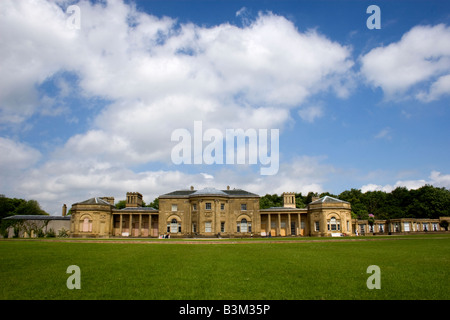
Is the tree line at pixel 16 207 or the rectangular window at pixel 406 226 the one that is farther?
the tree line at pixel 16 207

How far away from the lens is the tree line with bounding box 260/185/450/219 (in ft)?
252

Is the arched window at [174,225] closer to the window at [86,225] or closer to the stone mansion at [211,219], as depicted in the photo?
the stone mansion at [211,219]

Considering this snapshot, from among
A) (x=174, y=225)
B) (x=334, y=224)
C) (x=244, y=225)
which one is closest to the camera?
(x=334, y=224)

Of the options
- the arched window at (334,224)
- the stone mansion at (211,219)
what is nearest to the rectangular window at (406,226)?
the stone mansion at (211,219)

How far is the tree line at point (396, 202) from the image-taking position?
252ft

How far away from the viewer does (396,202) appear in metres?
87.6

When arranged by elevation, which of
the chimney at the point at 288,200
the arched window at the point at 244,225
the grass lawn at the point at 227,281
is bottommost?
the grass lawn at the point at 227,281

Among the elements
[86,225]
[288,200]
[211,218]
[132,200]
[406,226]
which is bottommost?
[406,226]

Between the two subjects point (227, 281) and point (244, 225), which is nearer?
point (227, 281)

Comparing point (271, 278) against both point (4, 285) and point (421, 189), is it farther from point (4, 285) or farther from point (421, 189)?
point (421, 189)

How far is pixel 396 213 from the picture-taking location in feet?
270

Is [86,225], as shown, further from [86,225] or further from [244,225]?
[244,225]

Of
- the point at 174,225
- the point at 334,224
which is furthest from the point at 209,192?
the point at 334,224

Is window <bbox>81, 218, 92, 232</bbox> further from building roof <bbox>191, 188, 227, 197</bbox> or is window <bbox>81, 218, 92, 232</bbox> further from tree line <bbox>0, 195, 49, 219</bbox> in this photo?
tree line <bbox>0, 195, 49, 219</bbox>
